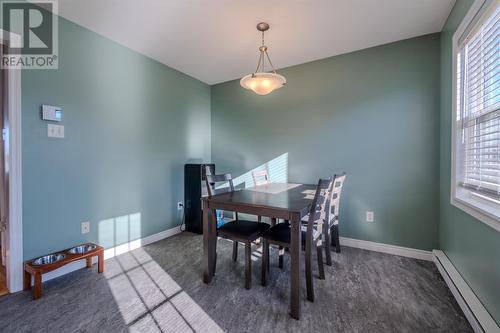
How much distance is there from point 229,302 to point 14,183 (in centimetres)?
202

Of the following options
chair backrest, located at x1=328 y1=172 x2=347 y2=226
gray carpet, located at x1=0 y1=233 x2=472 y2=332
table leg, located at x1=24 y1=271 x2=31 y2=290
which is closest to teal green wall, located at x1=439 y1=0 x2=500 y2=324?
gray carpet, located at x1=0 y1=233 x2=472 y2=332

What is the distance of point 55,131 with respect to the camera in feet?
6.68

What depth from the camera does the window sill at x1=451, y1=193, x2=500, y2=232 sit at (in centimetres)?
123

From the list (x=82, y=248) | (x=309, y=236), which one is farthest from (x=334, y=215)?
(x=82, y=248)

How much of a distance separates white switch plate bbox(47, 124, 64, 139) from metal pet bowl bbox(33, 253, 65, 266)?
1.09m

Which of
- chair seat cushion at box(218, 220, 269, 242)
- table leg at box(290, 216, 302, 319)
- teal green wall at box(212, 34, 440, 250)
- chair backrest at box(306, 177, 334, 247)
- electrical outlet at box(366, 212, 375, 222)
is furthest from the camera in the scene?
electrical outlet at box(366, 212, 375, 222)

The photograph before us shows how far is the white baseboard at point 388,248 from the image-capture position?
235 cm

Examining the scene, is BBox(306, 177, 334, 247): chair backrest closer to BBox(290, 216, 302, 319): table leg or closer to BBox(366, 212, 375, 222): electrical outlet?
BBox(290, 216, 302, 319): table leg

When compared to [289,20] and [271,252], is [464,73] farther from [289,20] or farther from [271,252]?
[271,252]

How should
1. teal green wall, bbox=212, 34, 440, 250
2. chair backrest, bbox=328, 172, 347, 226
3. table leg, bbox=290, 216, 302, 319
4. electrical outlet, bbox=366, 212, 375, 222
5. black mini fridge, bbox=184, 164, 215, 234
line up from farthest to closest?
black mini fridge, bbox=184, 164, 215, 234 → electrical outlet, bbox=366, 212, 375, 222 → teal green wall, bbox=212, 34, 440, 250 → chair backrest, bbox=328, 172, 347, 226 → table leg, bbox=290, 216, 302, 319

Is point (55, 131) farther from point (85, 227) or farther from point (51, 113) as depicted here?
point (85, 227)

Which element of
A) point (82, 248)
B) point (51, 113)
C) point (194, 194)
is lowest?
point (82, 248)

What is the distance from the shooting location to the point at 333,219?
2.28 metres

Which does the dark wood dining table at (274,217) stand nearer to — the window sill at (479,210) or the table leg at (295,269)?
the table leg at (295,269)
